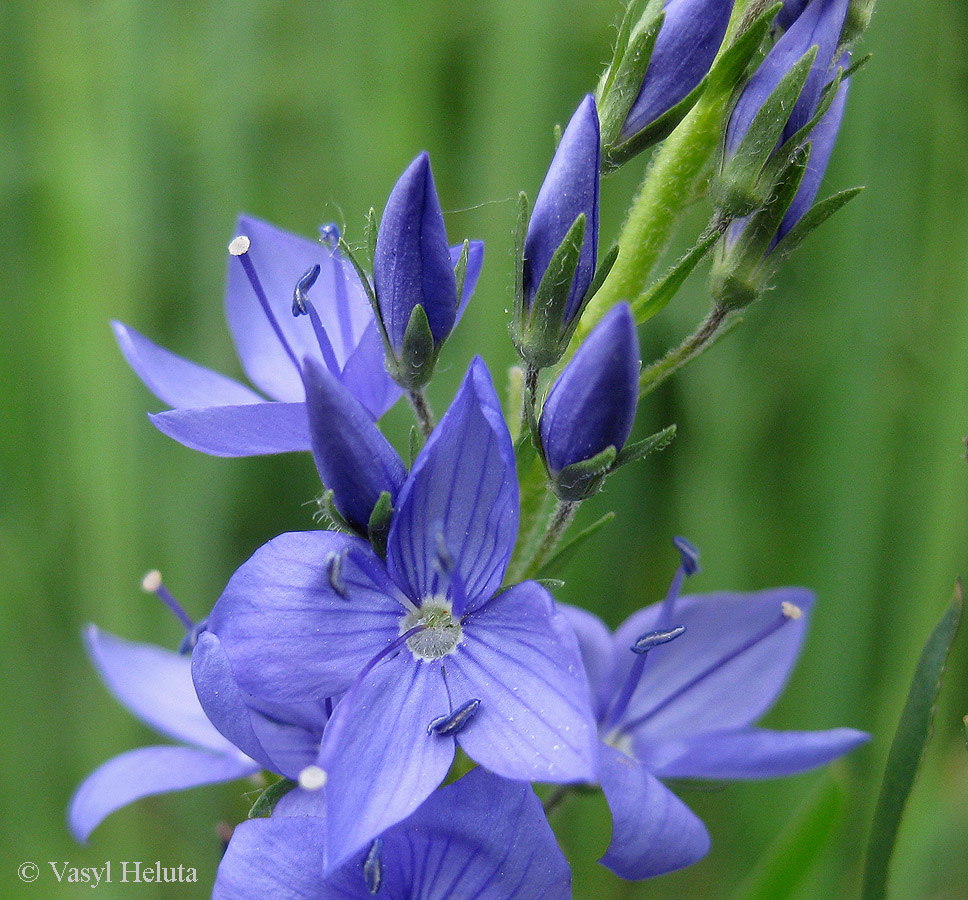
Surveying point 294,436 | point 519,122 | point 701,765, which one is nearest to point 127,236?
point 519,122

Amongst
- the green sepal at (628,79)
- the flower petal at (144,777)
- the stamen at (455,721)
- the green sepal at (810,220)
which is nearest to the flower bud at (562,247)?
the green sepal at (628,79)

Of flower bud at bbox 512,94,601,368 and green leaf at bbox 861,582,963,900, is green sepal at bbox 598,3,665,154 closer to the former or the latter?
flower bud at bbox 512,94,601,368

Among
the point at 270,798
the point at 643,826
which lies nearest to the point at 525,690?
the point at 643,826

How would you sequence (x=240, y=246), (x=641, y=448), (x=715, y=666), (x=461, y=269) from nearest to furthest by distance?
(x=641, y=448) → (x=461, y=269) → (x=240, y=246) → (x=715, y=666)

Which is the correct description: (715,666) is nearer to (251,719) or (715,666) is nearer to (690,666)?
(690,666)

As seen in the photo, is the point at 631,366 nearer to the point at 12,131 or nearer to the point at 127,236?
the point at 127,236

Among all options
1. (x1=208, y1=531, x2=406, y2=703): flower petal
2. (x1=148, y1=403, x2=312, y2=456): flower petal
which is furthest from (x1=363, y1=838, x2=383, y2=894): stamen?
(x1=148, y1=403, x2=312, y2=456): flower petal
